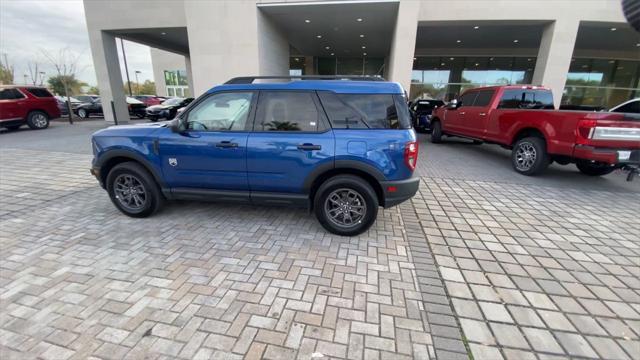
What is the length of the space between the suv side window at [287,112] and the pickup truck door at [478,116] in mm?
6313

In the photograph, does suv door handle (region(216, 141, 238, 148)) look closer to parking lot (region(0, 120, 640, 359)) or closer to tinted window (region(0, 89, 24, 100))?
parking lot (region(0, 120, 640, 359))

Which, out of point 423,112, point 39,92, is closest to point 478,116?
point 423,112

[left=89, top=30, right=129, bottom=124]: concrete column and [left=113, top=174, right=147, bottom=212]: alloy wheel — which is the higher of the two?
[left=89, top=30, right=129, bottom=124]: concrete column

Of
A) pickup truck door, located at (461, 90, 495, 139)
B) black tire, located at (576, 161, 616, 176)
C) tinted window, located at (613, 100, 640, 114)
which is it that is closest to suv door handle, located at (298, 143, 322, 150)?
pickup truck door, located at (461, 90, 495, 139)

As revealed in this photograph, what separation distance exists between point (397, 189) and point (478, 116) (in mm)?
6141

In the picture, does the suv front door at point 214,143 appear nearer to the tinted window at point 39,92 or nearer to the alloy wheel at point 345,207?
the alloy wheel at point 345,207

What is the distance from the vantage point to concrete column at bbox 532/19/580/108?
10.5m

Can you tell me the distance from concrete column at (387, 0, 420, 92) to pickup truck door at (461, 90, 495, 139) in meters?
2.30

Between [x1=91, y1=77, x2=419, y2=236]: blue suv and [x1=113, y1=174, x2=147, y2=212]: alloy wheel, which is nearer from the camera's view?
[x1=91, y1=77, x2=419, y2=236]: blue suv

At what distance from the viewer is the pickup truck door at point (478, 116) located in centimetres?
771

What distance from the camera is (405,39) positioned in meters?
9.34

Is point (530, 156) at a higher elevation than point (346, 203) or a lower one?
higher

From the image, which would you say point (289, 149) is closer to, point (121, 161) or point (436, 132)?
point (121, 161)

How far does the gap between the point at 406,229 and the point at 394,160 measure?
43.8 inches
